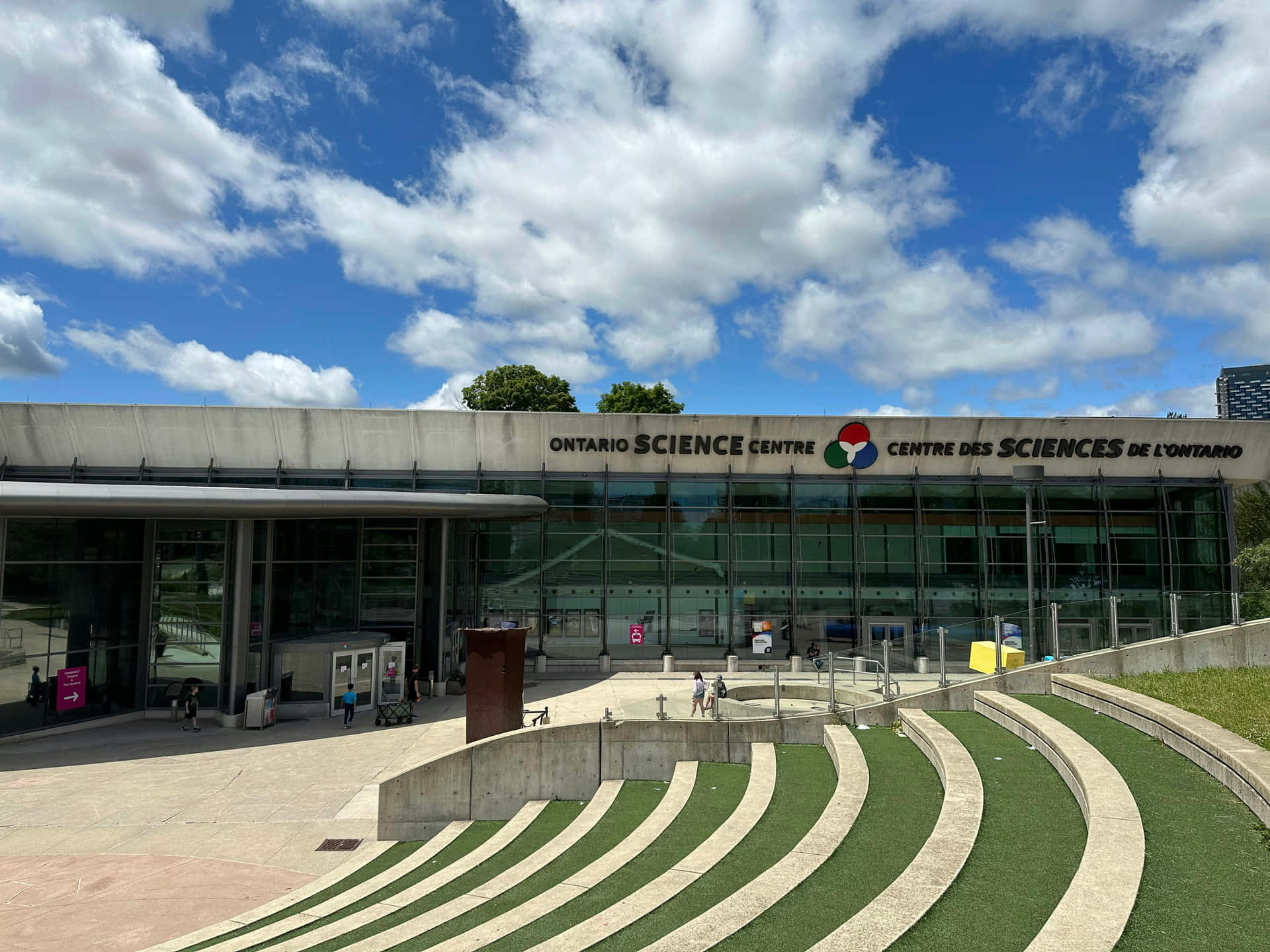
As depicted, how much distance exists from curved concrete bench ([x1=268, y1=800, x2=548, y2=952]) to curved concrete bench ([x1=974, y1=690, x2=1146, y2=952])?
26.8ft

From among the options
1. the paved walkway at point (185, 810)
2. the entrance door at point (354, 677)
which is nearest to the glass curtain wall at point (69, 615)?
the paved walkway at point (185, 810)

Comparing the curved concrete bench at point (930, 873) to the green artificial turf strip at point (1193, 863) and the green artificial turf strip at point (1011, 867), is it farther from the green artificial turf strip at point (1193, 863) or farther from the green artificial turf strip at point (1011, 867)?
the green artificial turf strip at point (1193, 863)

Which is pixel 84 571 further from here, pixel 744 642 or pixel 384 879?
pixel 744 642

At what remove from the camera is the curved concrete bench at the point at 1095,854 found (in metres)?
6.67

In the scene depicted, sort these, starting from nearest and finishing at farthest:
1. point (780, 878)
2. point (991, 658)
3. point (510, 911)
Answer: point (780, 878) → point (510, 911) → point (991, 658)

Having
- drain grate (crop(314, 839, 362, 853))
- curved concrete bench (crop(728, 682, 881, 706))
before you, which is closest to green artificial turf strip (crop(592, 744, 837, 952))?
curved concrete bench (crop(728, 682, 881, 706))

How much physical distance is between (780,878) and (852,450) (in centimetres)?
2483

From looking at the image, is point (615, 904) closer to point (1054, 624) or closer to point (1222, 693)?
point (1222, 693)

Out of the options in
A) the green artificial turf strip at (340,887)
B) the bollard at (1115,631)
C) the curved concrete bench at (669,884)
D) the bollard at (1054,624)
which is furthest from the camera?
the bollard at (1115,631)

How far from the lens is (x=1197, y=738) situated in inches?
428

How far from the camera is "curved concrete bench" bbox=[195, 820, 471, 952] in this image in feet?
33.2

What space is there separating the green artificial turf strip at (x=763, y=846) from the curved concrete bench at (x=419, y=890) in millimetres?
4167

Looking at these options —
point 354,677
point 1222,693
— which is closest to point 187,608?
point 354,677

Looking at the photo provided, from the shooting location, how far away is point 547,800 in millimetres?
16703
